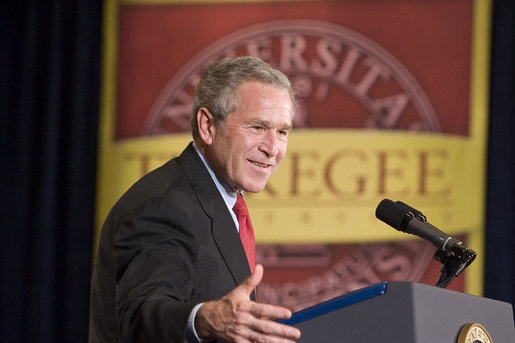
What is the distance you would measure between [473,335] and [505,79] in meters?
2.39

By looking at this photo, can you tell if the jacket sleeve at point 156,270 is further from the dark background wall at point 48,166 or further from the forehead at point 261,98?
the dark background wall at point 48,166

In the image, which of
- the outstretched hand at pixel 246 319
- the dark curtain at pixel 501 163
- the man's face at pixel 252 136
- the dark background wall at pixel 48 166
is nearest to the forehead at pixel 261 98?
the man's face at pixel 252 136

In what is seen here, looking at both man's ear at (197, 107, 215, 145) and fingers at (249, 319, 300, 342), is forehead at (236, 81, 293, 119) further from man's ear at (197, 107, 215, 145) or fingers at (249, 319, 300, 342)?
fingers at (249, 319, 300, 342)

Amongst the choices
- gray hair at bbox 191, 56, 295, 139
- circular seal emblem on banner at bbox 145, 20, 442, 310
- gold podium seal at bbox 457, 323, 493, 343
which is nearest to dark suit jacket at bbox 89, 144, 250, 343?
gray hair at bbox 191, 56, 295, 139

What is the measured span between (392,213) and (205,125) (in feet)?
1.66

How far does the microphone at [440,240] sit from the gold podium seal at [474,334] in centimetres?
18

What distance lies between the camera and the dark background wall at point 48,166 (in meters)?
3.75

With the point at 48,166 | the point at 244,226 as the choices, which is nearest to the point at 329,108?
the point at 48,166

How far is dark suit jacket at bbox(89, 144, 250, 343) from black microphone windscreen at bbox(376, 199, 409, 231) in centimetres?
34

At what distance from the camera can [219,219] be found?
5.28 feet

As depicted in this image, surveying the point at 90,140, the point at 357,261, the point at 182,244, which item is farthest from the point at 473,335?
the point at 90,140

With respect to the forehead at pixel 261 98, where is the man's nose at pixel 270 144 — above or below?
below

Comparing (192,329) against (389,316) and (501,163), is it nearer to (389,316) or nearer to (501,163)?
(389,316)

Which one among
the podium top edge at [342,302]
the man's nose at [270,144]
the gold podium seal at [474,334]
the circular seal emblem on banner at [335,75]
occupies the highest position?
the circular seal emblem on banner at [335,75]
